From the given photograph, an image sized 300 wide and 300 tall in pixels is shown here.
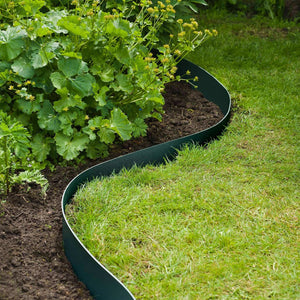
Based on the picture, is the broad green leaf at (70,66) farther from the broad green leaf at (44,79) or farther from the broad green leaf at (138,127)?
the broad green leaf at (138,127)

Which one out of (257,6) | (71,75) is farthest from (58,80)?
(257,6)

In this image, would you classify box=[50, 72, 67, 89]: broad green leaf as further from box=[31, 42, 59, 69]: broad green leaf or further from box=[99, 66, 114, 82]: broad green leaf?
box=[99, 66, 114, 82]: broad green leaf

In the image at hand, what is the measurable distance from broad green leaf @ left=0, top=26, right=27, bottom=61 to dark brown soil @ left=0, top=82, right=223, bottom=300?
0.82m

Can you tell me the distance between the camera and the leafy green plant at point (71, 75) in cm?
312

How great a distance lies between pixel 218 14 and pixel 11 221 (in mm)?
4478

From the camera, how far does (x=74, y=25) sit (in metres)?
2.98

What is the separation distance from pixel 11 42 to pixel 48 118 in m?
0.54

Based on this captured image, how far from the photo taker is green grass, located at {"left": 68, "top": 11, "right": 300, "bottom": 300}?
2.44 m

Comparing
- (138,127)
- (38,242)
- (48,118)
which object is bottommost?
(38,242)

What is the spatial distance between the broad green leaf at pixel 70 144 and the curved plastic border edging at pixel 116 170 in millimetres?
154

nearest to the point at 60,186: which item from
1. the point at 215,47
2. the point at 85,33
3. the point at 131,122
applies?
the point at 131,122

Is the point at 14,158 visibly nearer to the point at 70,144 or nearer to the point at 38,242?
the point at 70,144

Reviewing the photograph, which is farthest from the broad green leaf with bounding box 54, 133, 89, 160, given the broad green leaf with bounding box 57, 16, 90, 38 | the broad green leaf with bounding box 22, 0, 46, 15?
the broad green leaf with bounding box 22, 0, 46, 15

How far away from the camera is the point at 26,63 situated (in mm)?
3180
